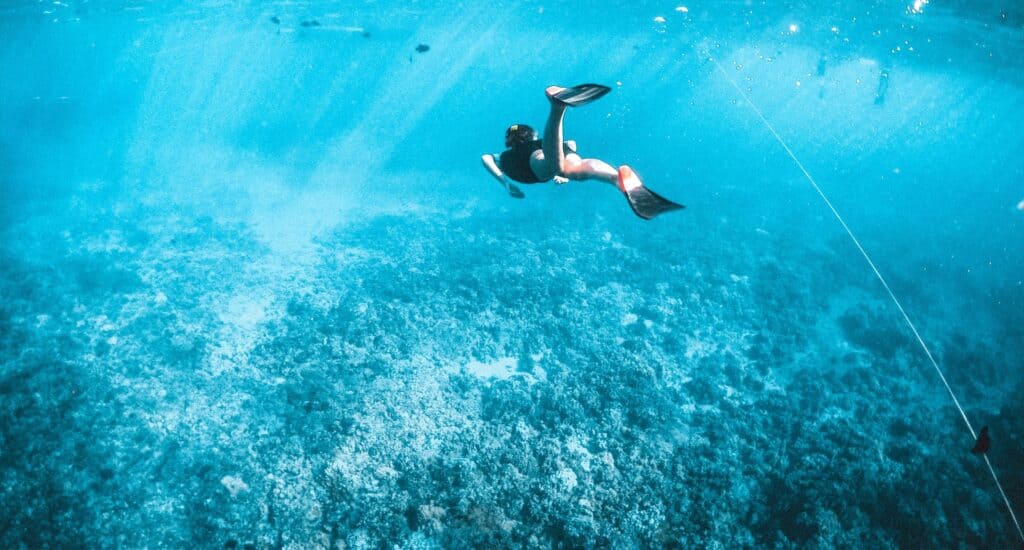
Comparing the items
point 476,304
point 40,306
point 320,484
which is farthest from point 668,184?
point 40,306

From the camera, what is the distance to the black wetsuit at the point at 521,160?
200 inches

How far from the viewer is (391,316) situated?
11.6 metres

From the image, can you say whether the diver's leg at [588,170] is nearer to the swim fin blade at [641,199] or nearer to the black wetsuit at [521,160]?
the swim fin blade at [641,199]

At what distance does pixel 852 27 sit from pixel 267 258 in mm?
29951

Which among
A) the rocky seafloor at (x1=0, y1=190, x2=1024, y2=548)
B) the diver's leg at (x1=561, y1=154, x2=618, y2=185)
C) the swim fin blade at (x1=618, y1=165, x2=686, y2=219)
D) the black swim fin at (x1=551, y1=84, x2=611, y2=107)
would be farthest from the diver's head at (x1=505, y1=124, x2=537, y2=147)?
the rocky seafloor at (x1=0, y1=190, x2=1024, y2=548)

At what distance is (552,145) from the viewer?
14.2ft

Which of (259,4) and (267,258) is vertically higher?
(259,4)

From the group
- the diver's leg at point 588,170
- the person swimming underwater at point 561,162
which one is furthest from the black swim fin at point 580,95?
the diver's leg at point 588,170

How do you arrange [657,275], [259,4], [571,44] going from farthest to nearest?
1. [571,44]
2. [259,4]
3. [657,275]

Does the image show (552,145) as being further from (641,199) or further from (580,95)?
(641,199)

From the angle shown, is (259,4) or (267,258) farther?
(259,4)

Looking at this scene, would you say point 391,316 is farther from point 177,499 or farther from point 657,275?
point 657,275

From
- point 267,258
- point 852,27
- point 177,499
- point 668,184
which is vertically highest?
point 852,27

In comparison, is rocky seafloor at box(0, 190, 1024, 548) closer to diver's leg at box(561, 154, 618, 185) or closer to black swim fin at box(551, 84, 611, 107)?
diver's leg at box(561, 154, 618, 185)
